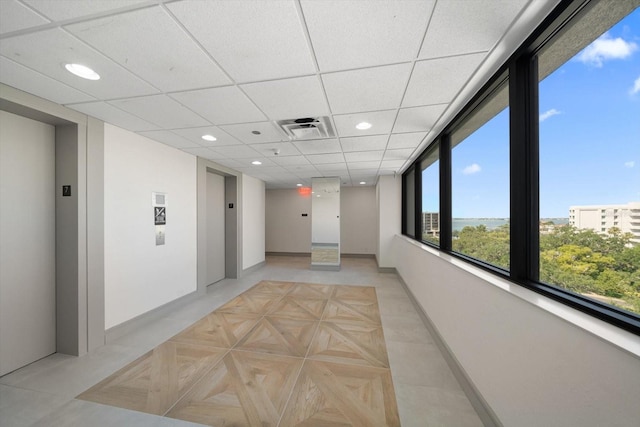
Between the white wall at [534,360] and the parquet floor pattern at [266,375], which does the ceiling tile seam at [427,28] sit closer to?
the white wall at [534,360]

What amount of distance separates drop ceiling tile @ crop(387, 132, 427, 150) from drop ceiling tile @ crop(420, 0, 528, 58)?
165cm

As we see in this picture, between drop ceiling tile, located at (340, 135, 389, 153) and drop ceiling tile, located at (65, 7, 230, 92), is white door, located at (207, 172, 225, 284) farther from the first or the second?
drop ceiling tile, located at (65, 7, 230, 92)

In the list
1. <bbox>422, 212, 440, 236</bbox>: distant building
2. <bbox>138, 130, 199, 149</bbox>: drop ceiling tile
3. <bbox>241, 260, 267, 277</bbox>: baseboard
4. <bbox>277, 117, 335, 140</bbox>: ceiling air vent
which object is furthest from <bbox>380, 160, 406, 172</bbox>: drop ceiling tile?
<bbox>241, 260, 267, 277</bbox>: baseboard

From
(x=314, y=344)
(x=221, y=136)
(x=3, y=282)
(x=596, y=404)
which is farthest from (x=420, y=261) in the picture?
(x=3, y=282)

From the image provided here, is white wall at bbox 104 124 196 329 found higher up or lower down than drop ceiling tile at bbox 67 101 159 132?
lower down

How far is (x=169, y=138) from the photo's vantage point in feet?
11.1

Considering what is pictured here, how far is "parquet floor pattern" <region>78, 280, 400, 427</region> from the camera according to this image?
5.81 feet

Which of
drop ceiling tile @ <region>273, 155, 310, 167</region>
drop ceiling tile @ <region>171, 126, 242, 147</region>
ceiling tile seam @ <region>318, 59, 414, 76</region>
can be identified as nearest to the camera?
ceiling tile seam @ <region>318, 59, 414, 76</region>

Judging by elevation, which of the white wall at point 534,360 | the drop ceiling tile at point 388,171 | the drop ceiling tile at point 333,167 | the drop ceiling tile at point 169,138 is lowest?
the white wall at point 534,360

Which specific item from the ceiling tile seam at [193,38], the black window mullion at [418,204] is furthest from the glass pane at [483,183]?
the ceiling tile seam at [193,38]

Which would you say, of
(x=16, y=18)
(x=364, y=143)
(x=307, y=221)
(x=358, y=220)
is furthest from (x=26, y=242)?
(x=358, y=220)

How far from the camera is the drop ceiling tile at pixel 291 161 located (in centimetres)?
446

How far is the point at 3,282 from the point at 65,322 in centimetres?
69

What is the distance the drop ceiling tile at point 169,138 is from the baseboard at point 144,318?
8.42 feet
